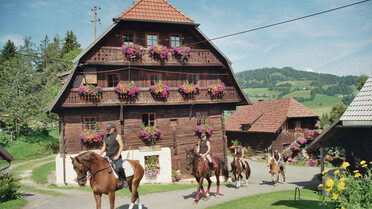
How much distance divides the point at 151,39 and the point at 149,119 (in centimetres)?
642

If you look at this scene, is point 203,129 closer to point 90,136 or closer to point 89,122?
point 90,136

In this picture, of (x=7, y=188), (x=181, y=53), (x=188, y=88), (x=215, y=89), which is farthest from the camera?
(x=215, y=89)

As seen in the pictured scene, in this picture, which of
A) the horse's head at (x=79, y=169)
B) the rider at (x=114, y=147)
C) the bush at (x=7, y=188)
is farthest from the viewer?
the bush at (x=7, y=188)

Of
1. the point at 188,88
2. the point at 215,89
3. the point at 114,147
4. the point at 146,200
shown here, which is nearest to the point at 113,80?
the point at 188,88

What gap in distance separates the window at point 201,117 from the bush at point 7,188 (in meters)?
13.4

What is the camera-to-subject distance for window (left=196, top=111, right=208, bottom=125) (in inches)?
890

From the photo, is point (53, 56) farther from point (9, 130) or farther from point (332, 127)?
point (332, 127)

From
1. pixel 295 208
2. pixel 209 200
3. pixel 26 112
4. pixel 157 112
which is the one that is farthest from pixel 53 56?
pixel 295 208

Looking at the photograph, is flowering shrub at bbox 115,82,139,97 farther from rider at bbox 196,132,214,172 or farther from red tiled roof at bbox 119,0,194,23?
rider at bbox 196,132,214,172

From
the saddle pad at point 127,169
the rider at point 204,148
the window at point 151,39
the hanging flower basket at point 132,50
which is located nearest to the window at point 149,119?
the hanging flower basket at point 132,50

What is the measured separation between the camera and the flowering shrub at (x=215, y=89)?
21797mm

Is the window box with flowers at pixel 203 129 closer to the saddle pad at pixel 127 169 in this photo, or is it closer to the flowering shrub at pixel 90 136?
the flowering shrub at pixel 90 136

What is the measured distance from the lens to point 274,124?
1339 inches

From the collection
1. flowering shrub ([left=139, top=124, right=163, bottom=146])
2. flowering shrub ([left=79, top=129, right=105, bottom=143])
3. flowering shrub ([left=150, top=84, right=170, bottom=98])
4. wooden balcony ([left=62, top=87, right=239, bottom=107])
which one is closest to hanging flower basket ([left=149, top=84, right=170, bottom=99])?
flowering shrub ([left=150, top=84, right=170, bottom=98])
